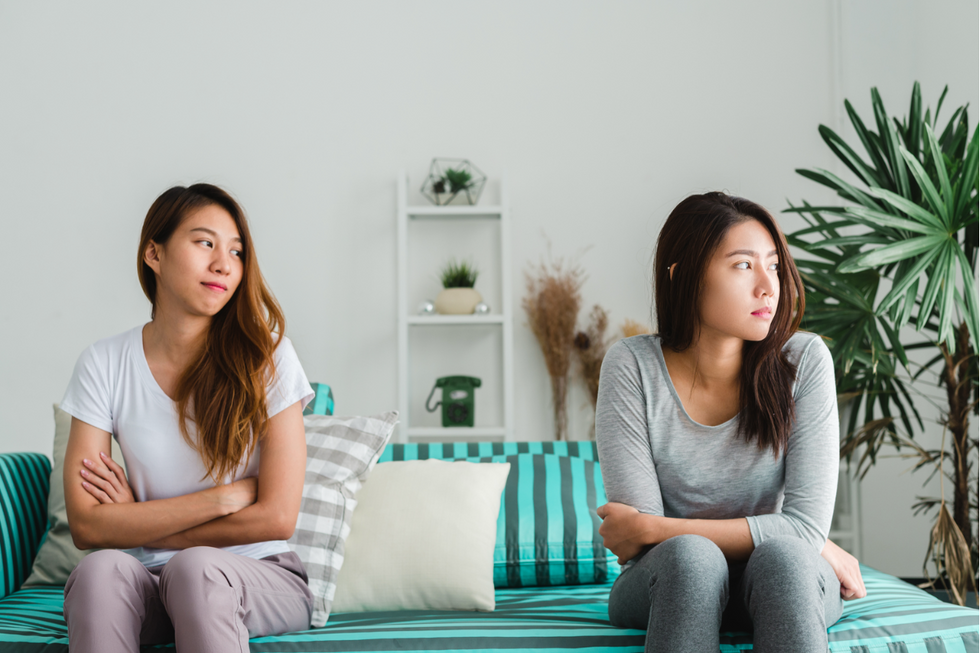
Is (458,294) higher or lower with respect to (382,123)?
lower

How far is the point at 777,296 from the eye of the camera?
1346 millimetres

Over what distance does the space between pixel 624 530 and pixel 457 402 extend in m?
1.74

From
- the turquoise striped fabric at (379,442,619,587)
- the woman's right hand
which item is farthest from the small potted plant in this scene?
the woman's right hand

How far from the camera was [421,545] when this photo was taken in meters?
1.65

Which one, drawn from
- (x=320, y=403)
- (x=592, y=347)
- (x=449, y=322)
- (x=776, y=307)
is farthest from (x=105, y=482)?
(x=592, y=347)

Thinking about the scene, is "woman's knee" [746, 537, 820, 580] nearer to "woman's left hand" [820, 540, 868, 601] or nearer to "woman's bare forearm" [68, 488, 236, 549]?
"woman's left hand" [820, 540, 868, 601]

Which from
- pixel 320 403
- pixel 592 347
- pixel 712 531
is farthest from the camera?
pixel 592 347

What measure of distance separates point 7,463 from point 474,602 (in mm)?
1196

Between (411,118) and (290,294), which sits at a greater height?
(411,118)

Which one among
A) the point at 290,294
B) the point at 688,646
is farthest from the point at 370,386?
the point at 688,646

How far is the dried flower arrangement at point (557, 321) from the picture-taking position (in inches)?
120

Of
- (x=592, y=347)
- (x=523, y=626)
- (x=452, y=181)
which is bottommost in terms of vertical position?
(x=523, y=626)

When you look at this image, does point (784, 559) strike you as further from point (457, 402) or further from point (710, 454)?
point (457, 402)

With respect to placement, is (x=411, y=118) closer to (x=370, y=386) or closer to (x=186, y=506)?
(x=370, y=386)
